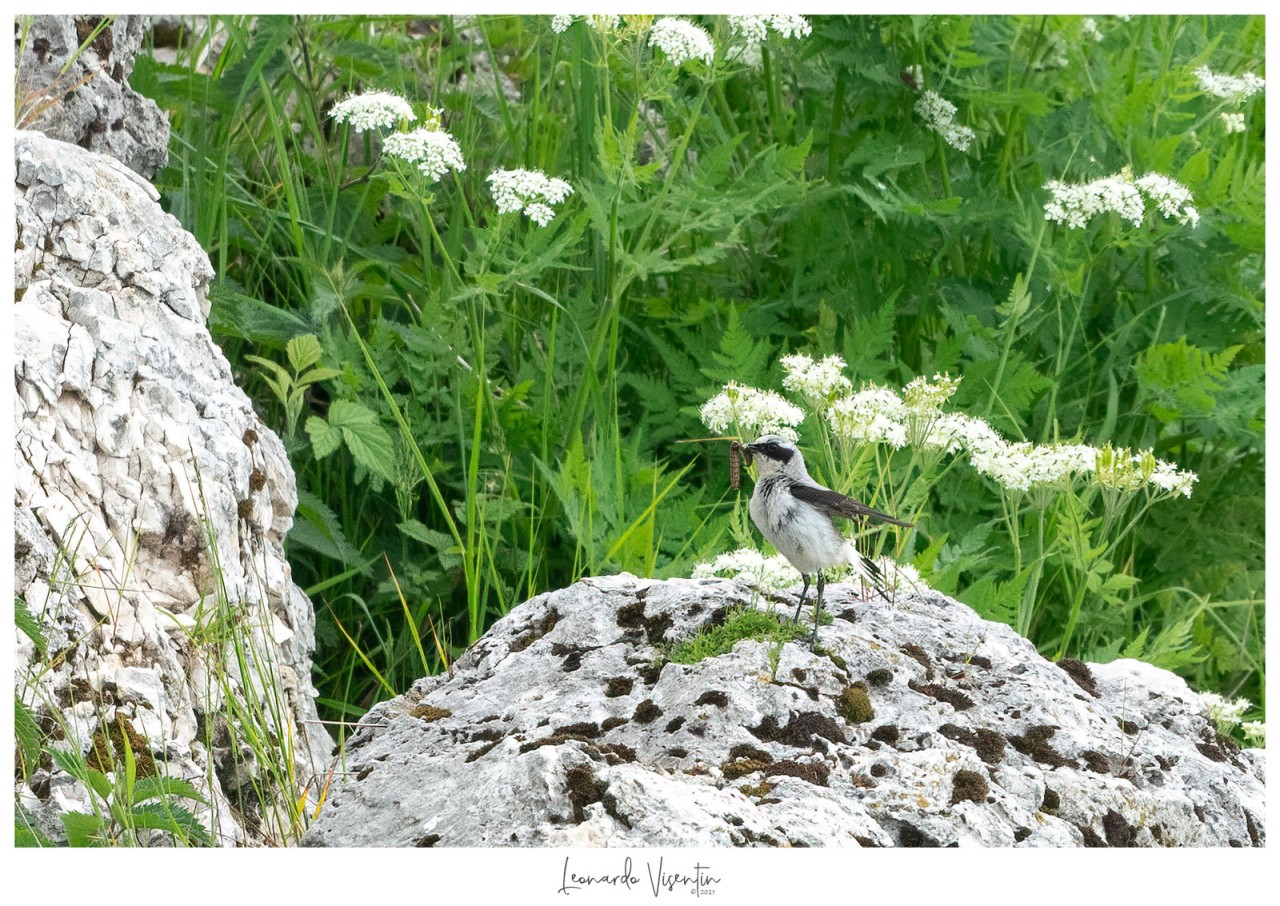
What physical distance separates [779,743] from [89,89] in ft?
10.5

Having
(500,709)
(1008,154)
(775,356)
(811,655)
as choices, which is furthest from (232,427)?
(1008,154)

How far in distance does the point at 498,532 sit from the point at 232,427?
1.08 m

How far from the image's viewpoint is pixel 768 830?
234cm

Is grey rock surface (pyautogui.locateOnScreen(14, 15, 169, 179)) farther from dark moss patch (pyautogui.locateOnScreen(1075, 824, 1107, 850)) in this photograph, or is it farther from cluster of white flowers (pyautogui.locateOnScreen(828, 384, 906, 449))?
dark moss patch (pyautogui.locateOnScreen(1075, 824, 1107, 850))

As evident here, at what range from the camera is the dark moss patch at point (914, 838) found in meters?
2.43

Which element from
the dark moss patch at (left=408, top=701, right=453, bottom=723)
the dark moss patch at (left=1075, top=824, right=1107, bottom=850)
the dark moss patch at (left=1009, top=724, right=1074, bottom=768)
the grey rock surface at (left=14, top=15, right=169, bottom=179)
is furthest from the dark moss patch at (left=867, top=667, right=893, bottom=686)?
the grey rock surface at (left=14, top=15, right=169, bottom=179)

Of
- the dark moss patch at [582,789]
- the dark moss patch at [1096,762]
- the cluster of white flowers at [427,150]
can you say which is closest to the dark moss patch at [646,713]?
the dark moss patch at [582,789]

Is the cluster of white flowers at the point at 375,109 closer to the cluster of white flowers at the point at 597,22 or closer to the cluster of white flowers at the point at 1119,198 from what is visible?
the cluster of white flowers at the point at 597,22

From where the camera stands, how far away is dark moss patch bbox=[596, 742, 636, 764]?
2.57 metres

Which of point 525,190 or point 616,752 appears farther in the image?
point 525,190

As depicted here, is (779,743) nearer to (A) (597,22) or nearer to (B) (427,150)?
(B) (427,150)

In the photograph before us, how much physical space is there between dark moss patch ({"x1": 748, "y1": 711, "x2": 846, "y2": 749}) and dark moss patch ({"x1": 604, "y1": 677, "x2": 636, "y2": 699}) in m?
0.35

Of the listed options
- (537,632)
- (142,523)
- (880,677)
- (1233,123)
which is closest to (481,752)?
(537,632)

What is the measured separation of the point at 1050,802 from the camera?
2.59 metres
